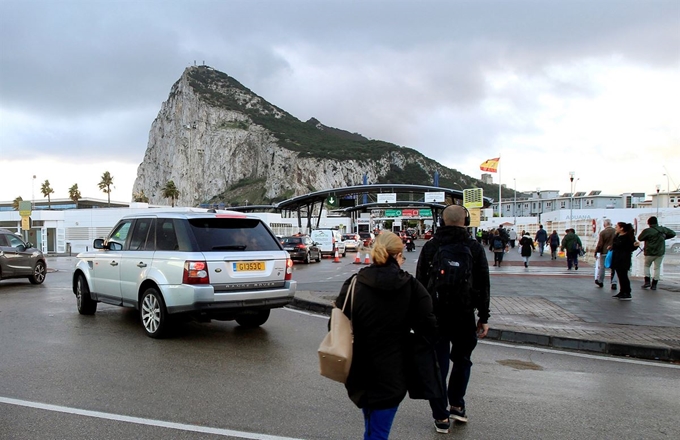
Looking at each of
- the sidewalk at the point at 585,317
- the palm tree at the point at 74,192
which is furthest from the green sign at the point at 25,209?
the palm tree at the point at 74,192

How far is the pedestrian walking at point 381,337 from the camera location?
294 centimetres

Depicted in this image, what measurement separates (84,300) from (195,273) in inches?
142

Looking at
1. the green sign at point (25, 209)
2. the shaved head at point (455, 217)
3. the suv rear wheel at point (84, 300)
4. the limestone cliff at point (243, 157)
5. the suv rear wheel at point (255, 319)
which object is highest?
the limestone cliff at point (243, 157)

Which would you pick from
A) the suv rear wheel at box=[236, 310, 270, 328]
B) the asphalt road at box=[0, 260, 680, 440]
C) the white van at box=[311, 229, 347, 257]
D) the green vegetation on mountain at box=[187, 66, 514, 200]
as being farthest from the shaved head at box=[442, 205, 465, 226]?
the green vegetation on mountain at box=[187, 66, 514, 200]

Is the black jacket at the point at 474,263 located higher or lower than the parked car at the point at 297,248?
higher

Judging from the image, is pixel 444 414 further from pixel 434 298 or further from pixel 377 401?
pixel 377 401

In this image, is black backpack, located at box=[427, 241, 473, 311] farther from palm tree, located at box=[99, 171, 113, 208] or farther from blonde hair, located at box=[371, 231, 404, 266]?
palm tree, located at box=[99, 171, 113, 208]

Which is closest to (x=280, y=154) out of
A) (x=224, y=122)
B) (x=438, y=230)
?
(x=224, y=122)

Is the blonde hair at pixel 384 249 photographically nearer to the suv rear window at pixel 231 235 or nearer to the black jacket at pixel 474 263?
the black jacket at pixel 474 263

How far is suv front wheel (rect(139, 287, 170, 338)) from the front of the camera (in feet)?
23.6

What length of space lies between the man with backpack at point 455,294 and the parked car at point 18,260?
1413 centimetres

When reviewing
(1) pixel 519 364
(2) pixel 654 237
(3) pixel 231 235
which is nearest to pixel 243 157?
(2) pixel 654 237

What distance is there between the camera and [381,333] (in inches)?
118

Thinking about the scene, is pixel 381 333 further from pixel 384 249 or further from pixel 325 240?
pixel 325 240
